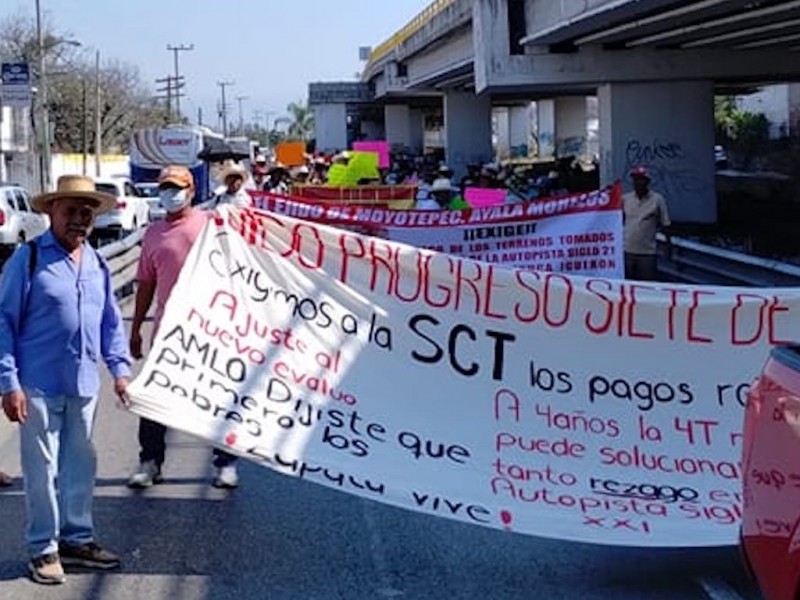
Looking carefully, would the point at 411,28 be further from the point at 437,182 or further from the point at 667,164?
the point at 437,182

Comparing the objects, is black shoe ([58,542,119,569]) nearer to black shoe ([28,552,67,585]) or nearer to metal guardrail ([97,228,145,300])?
black shoe ([28,552,67,585])

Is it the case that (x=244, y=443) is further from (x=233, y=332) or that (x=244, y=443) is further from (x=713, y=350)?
(x=713, y=350)

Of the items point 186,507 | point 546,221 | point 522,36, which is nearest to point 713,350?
point 186,507

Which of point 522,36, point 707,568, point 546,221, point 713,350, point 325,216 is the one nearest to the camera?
point 707,568

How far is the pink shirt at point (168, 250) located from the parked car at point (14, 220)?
20.4 meters

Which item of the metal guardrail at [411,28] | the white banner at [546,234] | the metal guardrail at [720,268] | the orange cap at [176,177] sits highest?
the metal guardrail at [411,28]

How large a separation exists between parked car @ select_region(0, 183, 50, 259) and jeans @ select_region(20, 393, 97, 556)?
2183 cm

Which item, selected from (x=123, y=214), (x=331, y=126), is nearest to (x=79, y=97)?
(x=331, y=126)

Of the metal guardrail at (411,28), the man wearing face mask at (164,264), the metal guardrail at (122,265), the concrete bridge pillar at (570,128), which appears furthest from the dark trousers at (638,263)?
the concrete bridge pillar at (570,128)

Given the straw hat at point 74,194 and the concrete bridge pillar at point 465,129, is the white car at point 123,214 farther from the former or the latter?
the straw hat at point 74,194

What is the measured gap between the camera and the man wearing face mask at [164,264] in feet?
24.3

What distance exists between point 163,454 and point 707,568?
3.28 m

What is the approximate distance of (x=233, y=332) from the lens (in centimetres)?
656

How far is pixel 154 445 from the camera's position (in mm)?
7707
